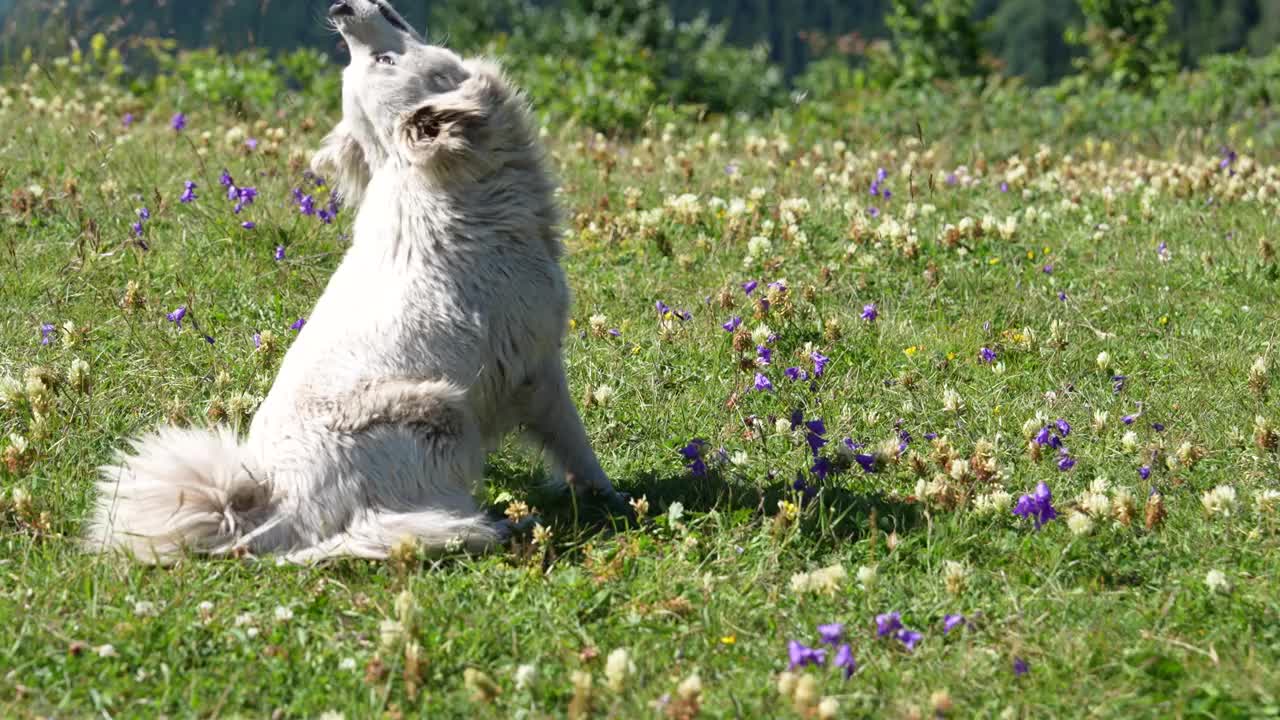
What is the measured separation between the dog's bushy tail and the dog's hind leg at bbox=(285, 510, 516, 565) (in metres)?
0.25

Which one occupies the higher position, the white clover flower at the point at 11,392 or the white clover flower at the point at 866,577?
the white clover flower at the point at 11,392

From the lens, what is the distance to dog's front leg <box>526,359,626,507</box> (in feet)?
16.8

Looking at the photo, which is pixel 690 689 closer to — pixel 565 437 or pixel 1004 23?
pixel 565 437

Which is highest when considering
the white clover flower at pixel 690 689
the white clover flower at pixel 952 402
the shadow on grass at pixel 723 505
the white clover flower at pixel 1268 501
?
the white clover flower at pixel 690 689

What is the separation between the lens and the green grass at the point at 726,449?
12.2 ft

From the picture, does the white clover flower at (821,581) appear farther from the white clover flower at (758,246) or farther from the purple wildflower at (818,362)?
the white clover flower at (758,246)

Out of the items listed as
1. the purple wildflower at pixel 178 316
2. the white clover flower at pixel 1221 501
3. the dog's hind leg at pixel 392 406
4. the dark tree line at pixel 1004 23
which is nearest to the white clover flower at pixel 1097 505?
the white clover flower at pixel 1221 501

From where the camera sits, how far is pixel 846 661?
355 cm

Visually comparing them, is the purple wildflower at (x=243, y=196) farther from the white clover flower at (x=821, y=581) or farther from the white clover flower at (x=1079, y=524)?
the white clover flower at (x=1079, y=524)

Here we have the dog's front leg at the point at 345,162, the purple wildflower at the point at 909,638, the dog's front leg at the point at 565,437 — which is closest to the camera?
the purple wildflower at the point at 909,638

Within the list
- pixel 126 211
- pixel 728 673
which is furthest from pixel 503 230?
pixel 126 211

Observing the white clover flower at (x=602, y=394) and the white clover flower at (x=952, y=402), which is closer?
the white clover flower at (x=952, y=402)

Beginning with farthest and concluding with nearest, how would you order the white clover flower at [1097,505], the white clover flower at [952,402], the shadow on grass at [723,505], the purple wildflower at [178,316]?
the purple wildflower at [178,316], the white clover flower at [952,402], the shadow on grass at [723,505], the white clover flower at [1097,505]

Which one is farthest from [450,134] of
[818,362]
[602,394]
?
[818,362]
